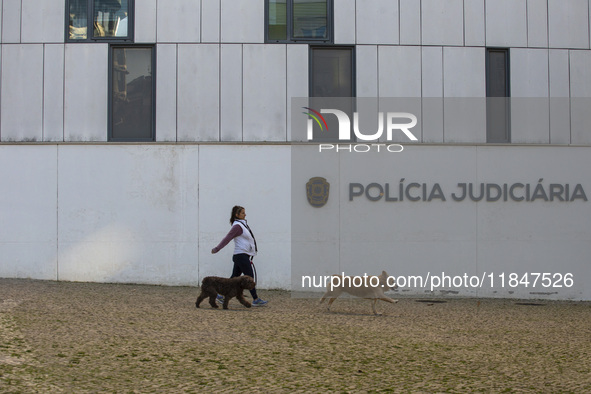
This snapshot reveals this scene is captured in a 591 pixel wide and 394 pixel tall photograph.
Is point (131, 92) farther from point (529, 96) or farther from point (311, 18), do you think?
point (529, 96)

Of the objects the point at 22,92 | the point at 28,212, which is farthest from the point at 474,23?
the point at 28,212

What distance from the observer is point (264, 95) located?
51.8 ft

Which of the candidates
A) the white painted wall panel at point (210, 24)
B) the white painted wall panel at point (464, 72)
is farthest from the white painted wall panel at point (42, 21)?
the white painted wall panel at point (464, 72)

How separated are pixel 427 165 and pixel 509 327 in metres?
5.71

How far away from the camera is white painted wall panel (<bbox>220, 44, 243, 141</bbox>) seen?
15.7m

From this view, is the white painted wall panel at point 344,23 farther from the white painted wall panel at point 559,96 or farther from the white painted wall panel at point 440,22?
the white painted wall panel at point 559,96

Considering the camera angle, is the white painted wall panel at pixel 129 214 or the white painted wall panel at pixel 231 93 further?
the white painted wall panel at pixel 231 93

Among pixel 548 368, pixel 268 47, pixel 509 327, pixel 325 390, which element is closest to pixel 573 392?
pixel 548 368

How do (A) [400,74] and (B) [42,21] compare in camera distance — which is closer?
(B) [42,21]

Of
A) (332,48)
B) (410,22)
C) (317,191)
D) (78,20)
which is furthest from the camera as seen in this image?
(332,48)

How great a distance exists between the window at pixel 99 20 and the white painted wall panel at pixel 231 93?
2133 mm

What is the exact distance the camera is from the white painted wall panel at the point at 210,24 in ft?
51.9

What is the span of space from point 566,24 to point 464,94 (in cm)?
279

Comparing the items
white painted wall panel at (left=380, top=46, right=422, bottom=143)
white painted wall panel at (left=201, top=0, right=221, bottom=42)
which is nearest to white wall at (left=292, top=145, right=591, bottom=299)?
white painted wall panel at (left=380, top=46, right=422, bottom=143)
